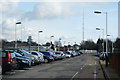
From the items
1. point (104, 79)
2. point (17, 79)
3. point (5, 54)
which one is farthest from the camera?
point (5, 54)

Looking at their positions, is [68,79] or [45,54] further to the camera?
[45,54]

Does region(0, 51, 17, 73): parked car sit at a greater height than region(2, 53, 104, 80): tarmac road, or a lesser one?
greater

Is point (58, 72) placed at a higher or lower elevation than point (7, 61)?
lower

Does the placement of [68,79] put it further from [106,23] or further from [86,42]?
[86,42]

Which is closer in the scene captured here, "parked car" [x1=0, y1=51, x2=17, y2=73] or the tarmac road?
the tarmac road

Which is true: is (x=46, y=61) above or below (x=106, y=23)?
below

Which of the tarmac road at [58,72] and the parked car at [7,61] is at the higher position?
the parked car at [7,61]

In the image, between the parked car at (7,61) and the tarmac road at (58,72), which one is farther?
the parked car at (7,61)

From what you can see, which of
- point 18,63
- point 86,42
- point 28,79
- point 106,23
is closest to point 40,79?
point 28,79

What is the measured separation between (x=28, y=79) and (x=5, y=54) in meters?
4.89

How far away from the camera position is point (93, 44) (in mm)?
177500

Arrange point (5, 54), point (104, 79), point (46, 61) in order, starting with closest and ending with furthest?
point (104, 79) → point (5, 54) → point (46, 61)

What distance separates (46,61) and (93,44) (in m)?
138

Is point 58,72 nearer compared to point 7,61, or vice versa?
point 7,61
